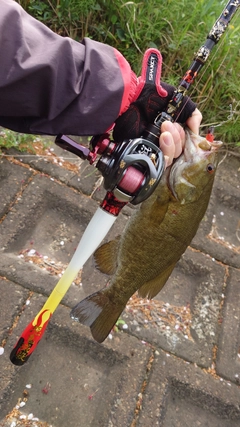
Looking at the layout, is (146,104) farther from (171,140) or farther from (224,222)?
(224,222)

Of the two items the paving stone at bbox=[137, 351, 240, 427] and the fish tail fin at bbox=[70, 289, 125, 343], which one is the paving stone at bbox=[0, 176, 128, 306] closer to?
the fish tail fin at bbox=[70, 289, 125, 343]

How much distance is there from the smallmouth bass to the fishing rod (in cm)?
20

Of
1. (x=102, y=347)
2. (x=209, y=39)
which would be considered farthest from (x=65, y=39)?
(x=102, y=347)

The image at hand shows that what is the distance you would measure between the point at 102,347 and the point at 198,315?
2.35 ft

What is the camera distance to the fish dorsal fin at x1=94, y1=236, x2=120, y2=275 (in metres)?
2.09

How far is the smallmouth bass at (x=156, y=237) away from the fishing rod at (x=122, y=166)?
0.20 meters

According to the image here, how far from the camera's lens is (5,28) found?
150cm

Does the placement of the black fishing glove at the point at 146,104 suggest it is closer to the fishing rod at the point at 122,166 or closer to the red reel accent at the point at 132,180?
the fishing rod at the point at 122,166

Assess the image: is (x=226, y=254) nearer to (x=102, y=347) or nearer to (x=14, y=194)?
(x=102, y=347)

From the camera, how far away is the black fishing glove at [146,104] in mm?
1773

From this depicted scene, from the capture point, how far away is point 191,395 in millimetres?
2303

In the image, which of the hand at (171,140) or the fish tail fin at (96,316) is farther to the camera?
the fish tail fin at (96,316)

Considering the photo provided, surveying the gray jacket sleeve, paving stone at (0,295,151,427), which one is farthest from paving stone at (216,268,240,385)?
the gray jacket sleeve

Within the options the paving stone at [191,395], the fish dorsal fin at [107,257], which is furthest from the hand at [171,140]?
the paving stone at [191,395]
